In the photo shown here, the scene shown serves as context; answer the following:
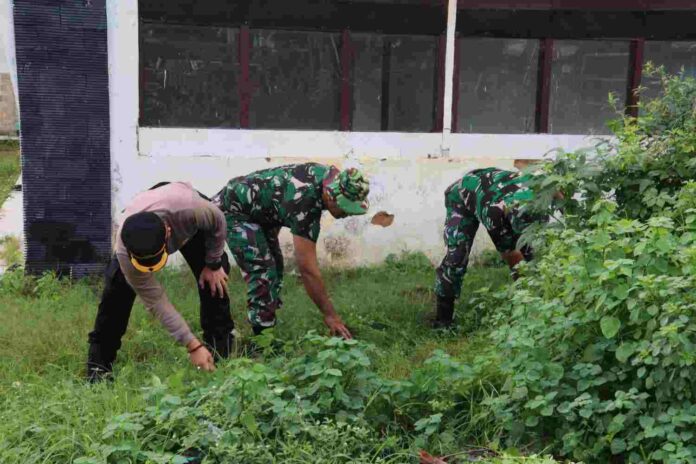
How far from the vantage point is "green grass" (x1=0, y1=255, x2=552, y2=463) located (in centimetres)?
307

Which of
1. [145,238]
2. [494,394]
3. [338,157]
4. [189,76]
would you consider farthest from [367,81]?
[494,394]

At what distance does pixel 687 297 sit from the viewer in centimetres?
283

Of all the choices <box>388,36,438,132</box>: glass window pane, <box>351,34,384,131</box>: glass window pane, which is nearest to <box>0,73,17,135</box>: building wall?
<box>351,34,384,131</box>: glass window pane

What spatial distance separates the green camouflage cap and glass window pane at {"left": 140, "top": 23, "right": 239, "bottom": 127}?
278 cm

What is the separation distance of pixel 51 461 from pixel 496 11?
5520 millimetres

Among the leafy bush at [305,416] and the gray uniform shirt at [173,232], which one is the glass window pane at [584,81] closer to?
the gray uniform shirt at [173,232]

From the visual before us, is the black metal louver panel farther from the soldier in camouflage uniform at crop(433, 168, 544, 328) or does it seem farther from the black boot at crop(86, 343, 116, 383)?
the soldier in camouflage uniform at crop(433, 168, 544, 328)

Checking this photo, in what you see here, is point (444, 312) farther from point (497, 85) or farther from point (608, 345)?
point (497, 85)

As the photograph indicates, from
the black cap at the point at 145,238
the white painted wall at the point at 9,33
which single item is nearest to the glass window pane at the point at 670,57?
the black cap at the point at 145,238

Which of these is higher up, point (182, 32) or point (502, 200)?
point (182, 32)

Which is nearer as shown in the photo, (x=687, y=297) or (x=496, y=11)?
(x=687, y=297)

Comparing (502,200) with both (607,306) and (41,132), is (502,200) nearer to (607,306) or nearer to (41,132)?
(607,306)

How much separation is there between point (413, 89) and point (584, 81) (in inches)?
65.2

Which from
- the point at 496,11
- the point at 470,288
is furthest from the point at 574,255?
the point at 496,11
